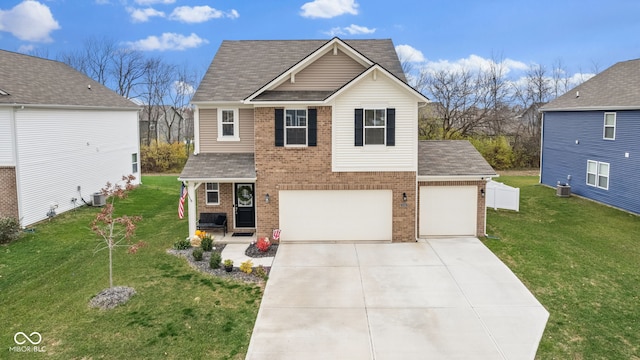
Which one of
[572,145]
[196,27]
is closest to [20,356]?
[572,145]

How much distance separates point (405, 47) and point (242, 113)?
108 ft

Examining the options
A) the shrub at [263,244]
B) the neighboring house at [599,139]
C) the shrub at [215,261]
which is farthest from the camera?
the neighboring house at [599,139]

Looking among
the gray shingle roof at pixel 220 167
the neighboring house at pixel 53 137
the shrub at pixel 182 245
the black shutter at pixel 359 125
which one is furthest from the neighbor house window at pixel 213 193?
the neighboring house at pixel 53 137

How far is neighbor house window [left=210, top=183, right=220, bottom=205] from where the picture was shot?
18.0 meters

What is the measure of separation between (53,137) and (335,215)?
13.3m

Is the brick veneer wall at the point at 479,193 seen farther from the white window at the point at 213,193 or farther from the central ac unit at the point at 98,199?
the central ac unit at the point at 98,199

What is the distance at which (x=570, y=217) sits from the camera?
20609 mm

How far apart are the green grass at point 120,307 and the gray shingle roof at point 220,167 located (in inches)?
105

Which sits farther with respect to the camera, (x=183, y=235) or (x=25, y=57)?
(x=25, y=57)

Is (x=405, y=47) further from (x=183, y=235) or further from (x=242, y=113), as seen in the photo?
(x=183, y=235)

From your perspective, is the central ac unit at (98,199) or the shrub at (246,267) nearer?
the shrub at (246,267)

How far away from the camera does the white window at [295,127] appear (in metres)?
16.4

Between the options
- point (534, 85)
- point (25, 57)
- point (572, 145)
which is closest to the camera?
point (25, 57)

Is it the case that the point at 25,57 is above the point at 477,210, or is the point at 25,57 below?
above
